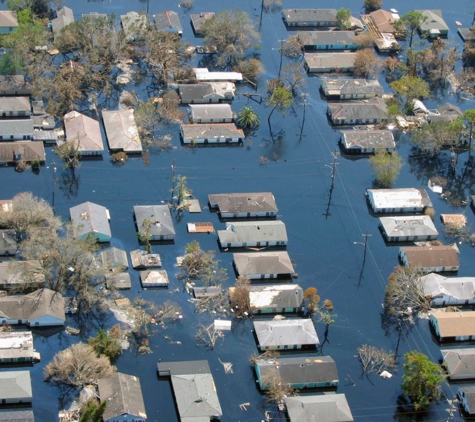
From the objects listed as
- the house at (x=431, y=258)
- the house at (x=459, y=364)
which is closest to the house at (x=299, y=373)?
the house at (x=459, y=364)

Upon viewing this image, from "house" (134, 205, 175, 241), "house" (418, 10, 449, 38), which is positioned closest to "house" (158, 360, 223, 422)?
"house" (134, 205, 175, 241)

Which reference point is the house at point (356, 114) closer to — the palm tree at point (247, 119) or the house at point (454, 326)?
the palm tree at point (247, 119)

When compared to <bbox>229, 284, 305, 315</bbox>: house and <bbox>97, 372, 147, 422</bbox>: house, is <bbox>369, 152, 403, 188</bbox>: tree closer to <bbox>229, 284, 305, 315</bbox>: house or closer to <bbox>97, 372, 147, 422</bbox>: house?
<bbox>229, 284, 305, 315</bbox>: house

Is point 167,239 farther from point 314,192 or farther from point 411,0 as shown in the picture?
point 411,0

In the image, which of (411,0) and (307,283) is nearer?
(307,283)

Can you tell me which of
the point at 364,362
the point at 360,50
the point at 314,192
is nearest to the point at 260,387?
the point at 364,362

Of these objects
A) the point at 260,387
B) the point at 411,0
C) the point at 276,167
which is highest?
the point at 411,0
